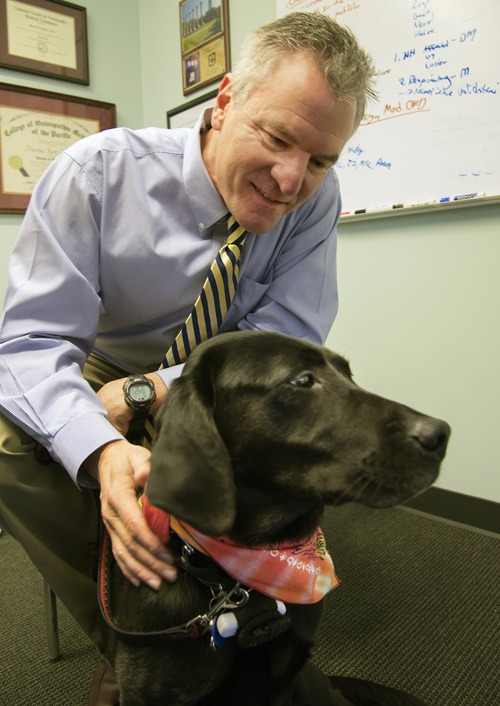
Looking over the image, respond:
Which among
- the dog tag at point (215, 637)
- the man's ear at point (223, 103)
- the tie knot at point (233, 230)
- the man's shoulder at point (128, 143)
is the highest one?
the man's ear at point (223, 103)

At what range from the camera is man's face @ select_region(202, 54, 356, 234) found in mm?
1043

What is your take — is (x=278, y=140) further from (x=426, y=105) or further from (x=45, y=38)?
(x=45, y=38)

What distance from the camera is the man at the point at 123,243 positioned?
0.96m

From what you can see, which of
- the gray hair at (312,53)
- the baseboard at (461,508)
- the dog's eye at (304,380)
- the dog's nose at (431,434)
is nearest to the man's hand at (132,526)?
the dog's eye at (304,380)

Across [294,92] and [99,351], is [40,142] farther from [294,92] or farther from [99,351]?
[294,92]

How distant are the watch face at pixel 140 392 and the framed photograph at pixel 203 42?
214 centimetres

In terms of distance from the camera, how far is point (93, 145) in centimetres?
117

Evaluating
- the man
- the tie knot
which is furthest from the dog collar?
the tie knot

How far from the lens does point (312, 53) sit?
1042mm

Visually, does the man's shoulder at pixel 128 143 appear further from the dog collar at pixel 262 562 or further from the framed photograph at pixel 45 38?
the framed photograph at pixel 45 38

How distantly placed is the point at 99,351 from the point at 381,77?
1569mm

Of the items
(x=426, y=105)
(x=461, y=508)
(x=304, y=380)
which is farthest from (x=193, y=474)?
(x=426, y=105)

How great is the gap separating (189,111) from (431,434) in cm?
275

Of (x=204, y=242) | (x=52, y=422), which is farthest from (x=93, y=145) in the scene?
(x=52, y=422)
